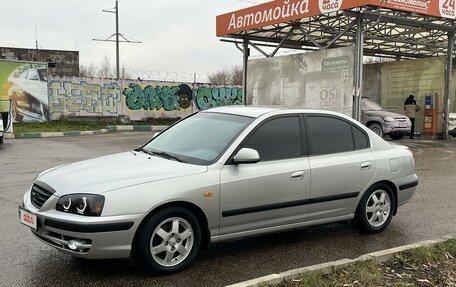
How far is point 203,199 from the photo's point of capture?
13.8ft

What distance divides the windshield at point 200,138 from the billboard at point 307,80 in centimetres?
1001

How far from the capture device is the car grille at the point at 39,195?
4.05 metres

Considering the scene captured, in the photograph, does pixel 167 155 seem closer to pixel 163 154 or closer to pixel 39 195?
pixel 163 154

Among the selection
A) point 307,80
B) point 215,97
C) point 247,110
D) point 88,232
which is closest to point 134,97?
point 215,97

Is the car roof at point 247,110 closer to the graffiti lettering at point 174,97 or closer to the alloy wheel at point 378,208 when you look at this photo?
the alloy wheel at point 378,208

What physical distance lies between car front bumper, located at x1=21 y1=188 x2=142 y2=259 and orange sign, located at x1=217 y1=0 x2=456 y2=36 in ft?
37.7

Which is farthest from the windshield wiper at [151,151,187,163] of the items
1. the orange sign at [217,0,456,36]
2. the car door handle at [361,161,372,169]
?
the orange sign at [217,0,456,36]

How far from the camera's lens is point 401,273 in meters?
4.07

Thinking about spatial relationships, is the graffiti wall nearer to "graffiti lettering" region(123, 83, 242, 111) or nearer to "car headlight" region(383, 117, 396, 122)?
"graffiti lettering" region(123, 83, 242, 111)

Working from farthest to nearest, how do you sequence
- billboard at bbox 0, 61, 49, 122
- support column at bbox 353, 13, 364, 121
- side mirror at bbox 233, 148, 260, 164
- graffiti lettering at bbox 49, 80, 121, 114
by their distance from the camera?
graffiti lettering at bbox 49, 80, 121, 114
billboard at bbox 0, 61, 49, 122
support column at bbox 353, 13, 364, 121
side mirror at bbox 233, 148, 260, 164

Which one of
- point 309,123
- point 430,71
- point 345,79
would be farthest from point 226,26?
point 309,123

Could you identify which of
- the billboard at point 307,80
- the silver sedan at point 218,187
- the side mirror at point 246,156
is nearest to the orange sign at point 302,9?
the billboard at point 307,80

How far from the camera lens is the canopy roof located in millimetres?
14250

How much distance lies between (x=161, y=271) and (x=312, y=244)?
73.7 inches
